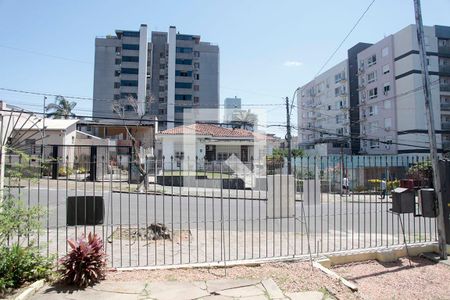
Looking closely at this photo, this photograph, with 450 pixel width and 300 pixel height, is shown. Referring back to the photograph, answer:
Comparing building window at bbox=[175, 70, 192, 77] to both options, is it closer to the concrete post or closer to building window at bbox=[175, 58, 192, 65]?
building window at bbox=[175, 58, 192, 65]

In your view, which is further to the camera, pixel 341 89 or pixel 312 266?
pixel 341 89

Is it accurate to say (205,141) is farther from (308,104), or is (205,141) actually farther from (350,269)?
(308,104)

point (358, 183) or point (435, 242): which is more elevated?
point (358, 183)

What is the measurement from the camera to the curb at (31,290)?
4532 mm

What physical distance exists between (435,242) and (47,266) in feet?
25.9

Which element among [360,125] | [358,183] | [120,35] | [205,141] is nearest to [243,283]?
[358,183]

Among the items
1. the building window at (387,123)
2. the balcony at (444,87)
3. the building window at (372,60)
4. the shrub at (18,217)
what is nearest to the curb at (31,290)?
the shrub at (18,217)

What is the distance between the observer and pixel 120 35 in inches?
2859

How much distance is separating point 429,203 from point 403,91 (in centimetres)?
4338

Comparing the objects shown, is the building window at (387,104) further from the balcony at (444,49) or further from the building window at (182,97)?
the building window at (182,97)

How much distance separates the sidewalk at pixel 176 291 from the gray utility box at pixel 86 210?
1.40 m

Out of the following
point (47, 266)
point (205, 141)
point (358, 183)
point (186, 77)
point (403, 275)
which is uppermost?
point (186, 77)

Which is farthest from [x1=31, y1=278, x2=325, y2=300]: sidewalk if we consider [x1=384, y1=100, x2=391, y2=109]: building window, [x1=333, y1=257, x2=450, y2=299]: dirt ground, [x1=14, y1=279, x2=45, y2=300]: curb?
[x1=384, y1=100, x2=391, y2=109]: building window

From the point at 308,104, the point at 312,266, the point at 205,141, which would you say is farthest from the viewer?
the point at 308,104
